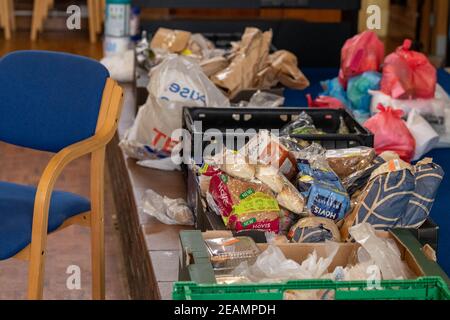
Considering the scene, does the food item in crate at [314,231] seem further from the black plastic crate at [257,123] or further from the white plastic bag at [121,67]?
the white plastic bag at [121,67]

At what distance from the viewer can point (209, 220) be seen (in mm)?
2502

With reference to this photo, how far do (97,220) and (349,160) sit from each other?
28.2 inches

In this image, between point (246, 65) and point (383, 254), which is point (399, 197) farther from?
point (246, 65)

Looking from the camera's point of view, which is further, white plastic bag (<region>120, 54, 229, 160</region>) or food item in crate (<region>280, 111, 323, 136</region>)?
white plastic bag (<region>120, 54, 229, 160</region>)

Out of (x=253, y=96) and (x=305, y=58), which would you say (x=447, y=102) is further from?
(x=305, y=58)

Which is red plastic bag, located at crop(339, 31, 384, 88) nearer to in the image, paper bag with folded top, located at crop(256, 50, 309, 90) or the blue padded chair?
paper bag with folded top, located at crop(256, 50, 309, 90)

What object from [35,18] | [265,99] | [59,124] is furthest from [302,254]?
[35,18]

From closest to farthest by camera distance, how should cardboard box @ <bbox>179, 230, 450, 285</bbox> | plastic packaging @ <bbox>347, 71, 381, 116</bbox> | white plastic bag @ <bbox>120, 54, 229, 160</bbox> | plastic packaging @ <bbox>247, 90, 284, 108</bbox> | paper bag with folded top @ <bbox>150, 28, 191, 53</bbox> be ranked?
cardboard box @ <bbox>179, 230, 450, 285</bbox> < white plastic bag @ <bbox>120, 54, 229, 160</bbox> < plastic packaging @ <bbox>247, 90, 284, 108</bbox> < plastic packaging @ <bbox>347, 71, 381, 116</bbox> < paper bag with folded top @ <bbox>150, 28, 191, 53</bbox>

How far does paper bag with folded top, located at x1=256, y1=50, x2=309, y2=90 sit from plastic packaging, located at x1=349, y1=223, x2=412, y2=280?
85.9 inches

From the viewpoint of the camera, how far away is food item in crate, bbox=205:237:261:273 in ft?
6.45

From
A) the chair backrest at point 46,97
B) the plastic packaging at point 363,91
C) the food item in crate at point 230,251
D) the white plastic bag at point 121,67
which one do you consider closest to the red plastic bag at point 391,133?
the plastic packaging at point 363,91

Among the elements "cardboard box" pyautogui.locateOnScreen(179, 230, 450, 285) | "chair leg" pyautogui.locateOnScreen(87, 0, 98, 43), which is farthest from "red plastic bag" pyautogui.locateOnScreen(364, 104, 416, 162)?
"chair leg" pyautogui.locateOnScreen(87, 0, 98, 43)

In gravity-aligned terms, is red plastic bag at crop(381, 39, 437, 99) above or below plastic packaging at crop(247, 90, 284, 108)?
above

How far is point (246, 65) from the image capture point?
13.4 ft
